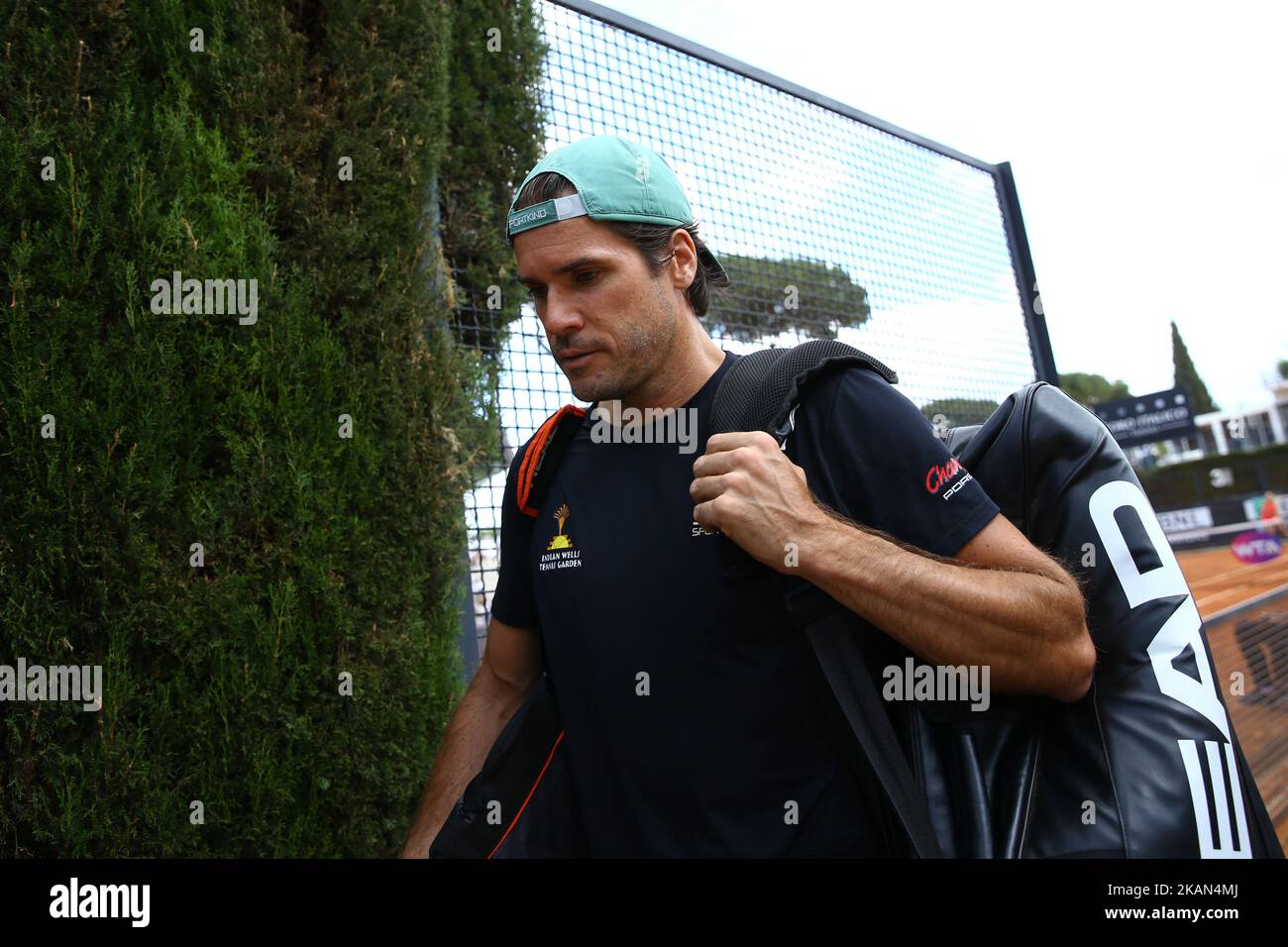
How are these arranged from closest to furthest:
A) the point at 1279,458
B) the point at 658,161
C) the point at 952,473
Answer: the point at 952,473 < the point at 658,161 < the point at 1279,458

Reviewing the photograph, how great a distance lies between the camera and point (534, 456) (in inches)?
83.9

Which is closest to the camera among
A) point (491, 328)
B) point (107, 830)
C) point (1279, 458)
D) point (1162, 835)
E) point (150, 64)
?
point (1162, 835)

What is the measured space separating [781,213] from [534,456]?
4.15 meters

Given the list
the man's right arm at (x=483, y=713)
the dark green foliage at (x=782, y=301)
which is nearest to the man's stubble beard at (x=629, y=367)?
the man's right arm at (x=483, y=713)

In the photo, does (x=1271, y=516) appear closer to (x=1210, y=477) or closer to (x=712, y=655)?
(x=1210, y=477)

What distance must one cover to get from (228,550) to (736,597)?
1.93 meters

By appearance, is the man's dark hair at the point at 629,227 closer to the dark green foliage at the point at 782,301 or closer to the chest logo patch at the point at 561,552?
the chest logo patch at the point at 561,552

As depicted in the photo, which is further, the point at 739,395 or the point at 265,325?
the point at 265,325

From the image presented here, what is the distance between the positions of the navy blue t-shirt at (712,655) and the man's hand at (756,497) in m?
0.14

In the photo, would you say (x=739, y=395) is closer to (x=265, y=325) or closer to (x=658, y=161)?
(x=658, y=161)

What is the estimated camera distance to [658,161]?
2133 millimetres

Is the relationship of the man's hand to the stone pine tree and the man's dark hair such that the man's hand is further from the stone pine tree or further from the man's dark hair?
the stone pine tree

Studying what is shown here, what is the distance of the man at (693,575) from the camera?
4.87 ft
